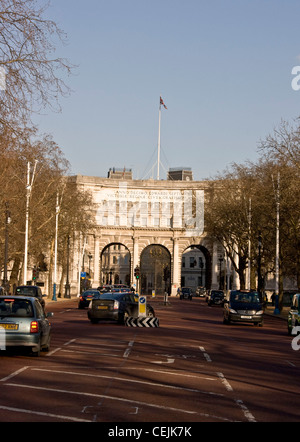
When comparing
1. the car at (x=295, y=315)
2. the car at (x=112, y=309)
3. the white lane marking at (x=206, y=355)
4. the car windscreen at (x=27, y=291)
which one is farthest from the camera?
the car windscreen at (x=27, y=291)

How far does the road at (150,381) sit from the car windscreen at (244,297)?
43.4ft

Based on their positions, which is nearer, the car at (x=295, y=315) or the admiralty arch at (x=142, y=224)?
the car at (x=295, y=315)

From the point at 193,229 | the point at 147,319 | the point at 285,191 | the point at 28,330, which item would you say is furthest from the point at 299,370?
the point at 193,229

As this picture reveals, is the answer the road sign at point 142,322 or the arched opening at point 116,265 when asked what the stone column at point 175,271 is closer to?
the arched opening at point 116,265

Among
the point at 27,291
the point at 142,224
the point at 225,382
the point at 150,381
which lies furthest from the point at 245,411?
the point at 142,224

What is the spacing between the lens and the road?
38.7 feet

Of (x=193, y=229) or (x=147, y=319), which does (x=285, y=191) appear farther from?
(x=193, y=229)

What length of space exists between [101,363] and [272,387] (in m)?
5.09

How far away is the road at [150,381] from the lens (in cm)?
1178

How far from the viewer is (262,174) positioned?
228ft

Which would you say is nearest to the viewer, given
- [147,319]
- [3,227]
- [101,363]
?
[101,363]

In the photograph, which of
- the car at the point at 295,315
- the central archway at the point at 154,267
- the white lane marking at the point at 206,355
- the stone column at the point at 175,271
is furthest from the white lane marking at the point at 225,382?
the central archway at the point at 154,267

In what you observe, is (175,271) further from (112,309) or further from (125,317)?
(112,309)
